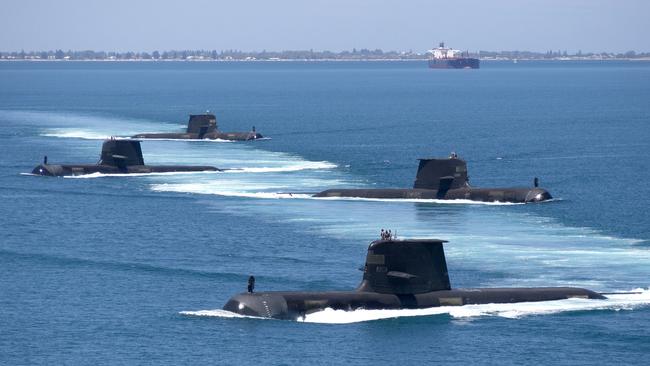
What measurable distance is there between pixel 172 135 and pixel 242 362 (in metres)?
105

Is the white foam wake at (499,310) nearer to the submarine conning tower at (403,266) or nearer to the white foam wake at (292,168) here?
the submarine conning tower at (403,266)

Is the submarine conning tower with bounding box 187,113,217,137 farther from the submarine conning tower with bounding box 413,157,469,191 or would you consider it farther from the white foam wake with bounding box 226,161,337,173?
the submarine conning tower with bounding box 413,157,469,191

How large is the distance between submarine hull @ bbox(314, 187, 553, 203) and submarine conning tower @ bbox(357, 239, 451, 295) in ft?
120

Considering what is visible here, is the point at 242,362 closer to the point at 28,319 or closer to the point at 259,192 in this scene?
the point at 28,319

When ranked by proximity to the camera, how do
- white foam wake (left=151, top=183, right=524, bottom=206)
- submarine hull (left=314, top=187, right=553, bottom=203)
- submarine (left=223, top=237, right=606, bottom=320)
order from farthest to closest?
1. white foam wake (left=151, top=183, right=524, bottom=206)
2. submarine hull (left=314, top=187, right=553, bottom=203)
3. submarine (left=223, top=237, right=606, bottom=320)

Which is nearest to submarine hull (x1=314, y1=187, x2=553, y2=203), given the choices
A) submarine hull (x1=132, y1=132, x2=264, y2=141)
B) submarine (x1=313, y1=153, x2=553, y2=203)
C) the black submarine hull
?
submarine (x1=313, y1=153, x2=553, y2=203)

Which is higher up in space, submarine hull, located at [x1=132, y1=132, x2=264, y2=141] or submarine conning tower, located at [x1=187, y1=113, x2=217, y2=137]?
submarine conning tower, located at [x1=187, y1=113, x2=217, y2=137]

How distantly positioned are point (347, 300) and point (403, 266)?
232 cm

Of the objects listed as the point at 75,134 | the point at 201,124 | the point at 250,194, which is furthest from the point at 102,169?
the point at 75,134

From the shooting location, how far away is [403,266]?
53000mm

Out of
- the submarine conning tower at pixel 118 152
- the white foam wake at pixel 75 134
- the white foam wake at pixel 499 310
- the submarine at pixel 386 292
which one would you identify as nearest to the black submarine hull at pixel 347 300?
the submarine at pixel 386 292

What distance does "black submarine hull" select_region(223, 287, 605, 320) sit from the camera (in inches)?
2045

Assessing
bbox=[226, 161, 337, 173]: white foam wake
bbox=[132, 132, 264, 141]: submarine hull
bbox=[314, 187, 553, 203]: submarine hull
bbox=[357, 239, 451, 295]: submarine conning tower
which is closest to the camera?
bbox=[357, 239, 451, 295]: submarine conning tower

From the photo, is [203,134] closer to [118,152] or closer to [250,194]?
[118,152]
